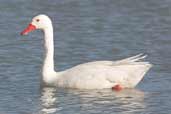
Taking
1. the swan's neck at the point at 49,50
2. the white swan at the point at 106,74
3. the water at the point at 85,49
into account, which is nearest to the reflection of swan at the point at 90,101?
the water at the point at 85,49

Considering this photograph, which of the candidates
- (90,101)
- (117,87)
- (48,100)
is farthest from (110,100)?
(48,100)

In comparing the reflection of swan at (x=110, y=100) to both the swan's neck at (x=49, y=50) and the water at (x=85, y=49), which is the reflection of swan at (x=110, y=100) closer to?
the water at (x=85, y=49)

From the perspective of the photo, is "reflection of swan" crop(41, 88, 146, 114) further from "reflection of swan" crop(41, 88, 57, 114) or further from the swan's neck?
the swan's neck

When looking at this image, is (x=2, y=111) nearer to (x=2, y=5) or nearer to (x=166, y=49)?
(x=166, y=49)

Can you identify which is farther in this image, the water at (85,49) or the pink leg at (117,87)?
the pink leg at (117,87)

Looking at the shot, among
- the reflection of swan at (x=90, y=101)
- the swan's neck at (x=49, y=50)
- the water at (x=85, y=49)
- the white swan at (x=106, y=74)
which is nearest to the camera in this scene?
the reflection of swan at (x=90, y=101)

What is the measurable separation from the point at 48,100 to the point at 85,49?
11.3 ft

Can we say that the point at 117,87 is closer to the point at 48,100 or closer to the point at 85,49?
the point at 48,100

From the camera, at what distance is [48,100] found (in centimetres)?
1549

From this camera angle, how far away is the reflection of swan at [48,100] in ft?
48.4

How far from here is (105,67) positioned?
643 inches

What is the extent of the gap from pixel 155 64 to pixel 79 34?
113 inches

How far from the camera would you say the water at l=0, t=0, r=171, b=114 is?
15086 millimetres

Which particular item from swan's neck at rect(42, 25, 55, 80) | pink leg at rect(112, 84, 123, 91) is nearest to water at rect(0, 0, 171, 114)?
pink leg at rect(112, 84, 123, 91)
